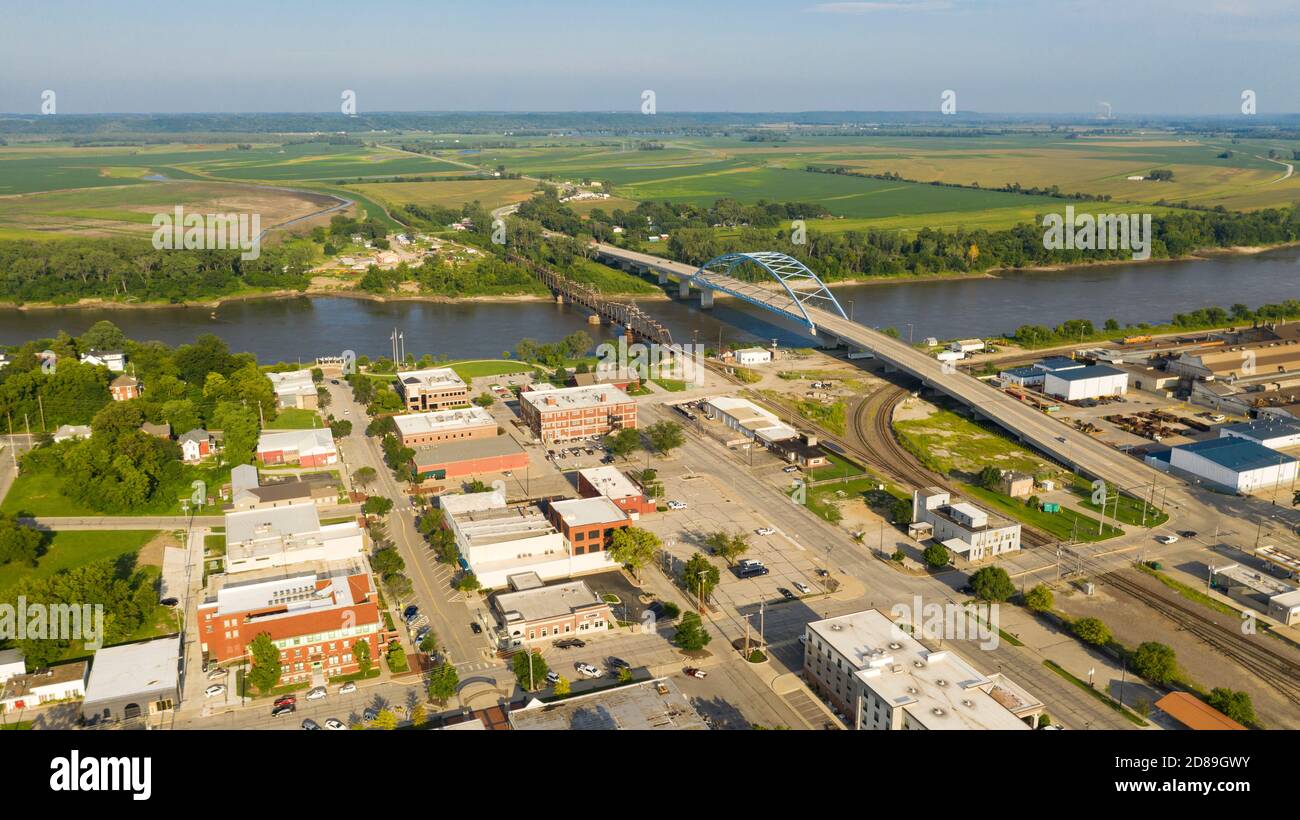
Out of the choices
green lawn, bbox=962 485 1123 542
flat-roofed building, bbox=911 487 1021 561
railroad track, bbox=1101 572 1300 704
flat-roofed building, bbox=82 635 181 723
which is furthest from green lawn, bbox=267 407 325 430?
railroad track, bbox=1101 572 1300 704

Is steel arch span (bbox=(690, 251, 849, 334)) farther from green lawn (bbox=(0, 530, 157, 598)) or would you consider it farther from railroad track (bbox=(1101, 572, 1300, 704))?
green lawn (bbox=(0, 530, 157, 598))

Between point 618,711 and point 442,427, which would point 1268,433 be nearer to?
point 618,711

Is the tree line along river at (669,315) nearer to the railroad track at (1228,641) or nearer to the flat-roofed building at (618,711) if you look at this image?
the railroad track at (1228,641)

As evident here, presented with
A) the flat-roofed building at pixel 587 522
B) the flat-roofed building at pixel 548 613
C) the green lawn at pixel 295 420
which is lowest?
the flat-roofed building at pixel 548 613

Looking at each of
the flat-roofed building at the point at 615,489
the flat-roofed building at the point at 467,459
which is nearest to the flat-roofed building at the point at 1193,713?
the flat-roofed building at the point at 615,489
